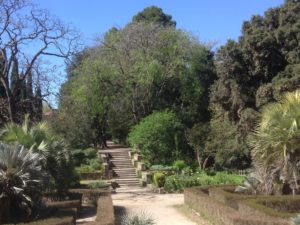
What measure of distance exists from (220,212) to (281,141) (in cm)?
293

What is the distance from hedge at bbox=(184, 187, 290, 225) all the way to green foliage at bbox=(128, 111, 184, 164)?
1422 centimetres

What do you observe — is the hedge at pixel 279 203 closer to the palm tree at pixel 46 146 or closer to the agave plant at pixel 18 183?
the agave plant at pixel 18 183

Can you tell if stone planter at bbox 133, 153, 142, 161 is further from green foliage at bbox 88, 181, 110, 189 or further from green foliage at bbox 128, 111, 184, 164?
green foliage at bbox 88, 181, 110, 189

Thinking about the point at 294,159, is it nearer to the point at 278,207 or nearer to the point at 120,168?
the point at 278,207

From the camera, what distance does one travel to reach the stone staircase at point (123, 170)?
3091 cm

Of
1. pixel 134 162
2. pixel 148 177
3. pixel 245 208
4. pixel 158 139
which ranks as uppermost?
pixel 158 139

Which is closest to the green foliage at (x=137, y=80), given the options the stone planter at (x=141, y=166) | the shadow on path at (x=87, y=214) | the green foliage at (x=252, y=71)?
the stone planter at (x=141, y=166)

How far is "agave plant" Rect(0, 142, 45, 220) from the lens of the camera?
1284cm

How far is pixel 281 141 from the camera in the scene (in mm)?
15297

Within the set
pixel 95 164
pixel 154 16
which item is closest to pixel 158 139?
pixel 95 164

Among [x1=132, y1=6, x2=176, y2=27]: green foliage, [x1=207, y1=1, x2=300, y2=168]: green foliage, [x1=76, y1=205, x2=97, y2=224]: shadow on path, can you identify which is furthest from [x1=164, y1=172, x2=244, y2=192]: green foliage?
[x1=132, y1=6, x2=176, y2=27]: green foliage

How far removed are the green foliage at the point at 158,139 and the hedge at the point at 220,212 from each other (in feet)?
46.7

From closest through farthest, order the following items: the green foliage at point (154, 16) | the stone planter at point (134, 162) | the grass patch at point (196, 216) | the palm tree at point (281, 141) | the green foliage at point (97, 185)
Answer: the palm tree at point (281, 141), the grass patch at point (196, 216), the green foliage at point (97, 185), the stone planter at point (134, 162), the green foliage at point (154, 16)

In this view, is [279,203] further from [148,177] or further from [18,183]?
[148,177]
